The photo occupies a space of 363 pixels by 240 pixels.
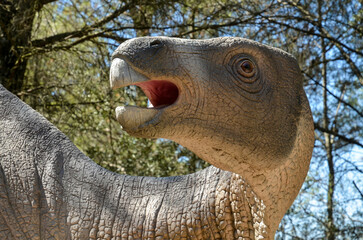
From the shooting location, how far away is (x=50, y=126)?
274 cm

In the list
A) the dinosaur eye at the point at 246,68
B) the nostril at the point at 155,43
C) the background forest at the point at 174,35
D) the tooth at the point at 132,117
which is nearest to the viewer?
the tooth at the point at 132,117

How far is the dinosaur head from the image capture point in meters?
1.99

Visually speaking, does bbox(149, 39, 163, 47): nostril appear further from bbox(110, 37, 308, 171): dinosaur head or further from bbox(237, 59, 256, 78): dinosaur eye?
bbox(237, 59, 256, 78): dinosaur eye

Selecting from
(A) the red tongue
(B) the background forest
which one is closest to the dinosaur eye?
(A) the red tongue

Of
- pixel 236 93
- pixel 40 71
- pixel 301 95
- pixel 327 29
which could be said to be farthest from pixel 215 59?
pixel 40 71

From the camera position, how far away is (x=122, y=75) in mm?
1964

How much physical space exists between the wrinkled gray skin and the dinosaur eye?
2cm

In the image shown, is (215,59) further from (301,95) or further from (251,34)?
(251,34)

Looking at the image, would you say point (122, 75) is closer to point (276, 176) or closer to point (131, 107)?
point (131, 107)

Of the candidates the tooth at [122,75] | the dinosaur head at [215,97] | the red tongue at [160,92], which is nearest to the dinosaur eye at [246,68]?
the dinosaur head at [215,97]

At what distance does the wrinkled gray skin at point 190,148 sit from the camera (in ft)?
6.73

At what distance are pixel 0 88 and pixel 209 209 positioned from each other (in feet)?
4.07

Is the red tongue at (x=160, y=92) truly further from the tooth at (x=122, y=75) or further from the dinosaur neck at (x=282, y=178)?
the dinosaur neck at (x=282, y=178)

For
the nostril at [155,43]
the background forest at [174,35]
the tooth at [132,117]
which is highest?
the background forest at [174,35]
